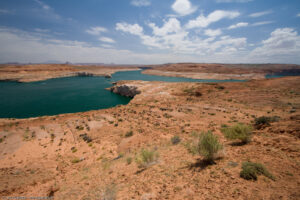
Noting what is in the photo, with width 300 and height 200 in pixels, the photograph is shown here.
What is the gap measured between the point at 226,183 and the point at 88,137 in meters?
11.4

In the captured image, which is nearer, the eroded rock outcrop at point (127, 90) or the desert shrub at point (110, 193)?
the desert shrub at point (110, 193)

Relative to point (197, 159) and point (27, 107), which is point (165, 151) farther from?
point (27, 107)

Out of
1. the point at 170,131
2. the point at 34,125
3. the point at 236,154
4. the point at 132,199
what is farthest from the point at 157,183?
the point at 34,125

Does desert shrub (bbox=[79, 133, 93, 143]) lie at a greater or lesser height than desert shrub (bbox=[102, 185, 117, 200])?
lesser

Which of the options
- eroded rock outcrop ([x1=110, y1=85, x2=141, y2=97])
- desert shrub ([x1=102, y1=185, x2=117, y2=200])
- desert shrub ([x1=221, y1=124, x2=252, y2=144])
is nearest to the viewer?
desert shrub ([x1=102, y1=185, x2=117, y2=200])

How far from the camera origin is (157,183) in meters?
4.63

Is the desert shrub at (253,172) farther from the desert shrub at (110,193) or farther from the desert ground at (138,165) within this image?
the desert shrub at (110,193)

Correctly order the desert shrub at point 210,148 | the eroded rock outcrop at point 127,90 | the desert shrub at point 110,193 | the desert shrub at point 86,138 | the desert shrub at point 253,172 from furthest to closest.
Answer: the eroded rock outcrop at point 127,90
the desert shrub at point 86,138
the desert shrub at point 210,148
the desert shrub at point 110,193
the desert shrub at point 253,172

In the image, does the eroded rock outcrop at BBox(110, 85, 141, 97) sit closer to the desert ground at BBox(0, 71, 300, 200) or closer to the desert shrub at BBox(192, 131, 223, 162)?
the desert ground at BBox(0, 71, 300, 200)

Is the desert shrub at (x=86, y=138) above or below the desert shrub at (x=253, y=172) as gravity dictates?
below

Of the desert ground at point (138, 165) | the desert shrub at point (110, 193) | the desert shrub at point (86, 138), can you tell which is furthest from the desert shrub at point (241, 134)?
the desert shrub at point (86, 138)

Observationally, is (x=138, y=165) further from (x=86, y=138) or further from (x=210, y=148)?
(x=86, y=138)

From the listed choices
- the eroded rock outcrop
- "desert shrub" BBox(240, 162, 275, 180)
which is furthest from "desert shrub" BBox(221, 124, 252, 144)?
the eroded rock outcrop

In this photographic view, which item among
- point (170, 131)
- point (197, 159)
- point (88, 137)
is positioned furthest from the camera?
point (88, 137)
